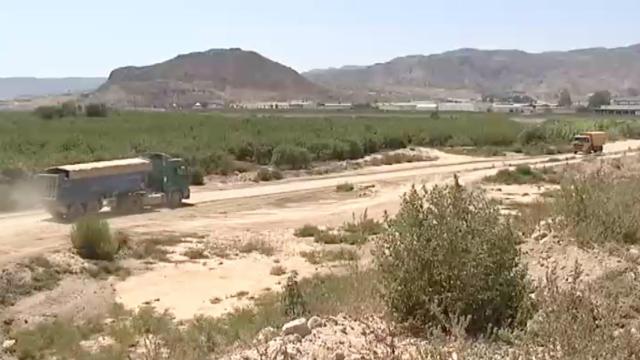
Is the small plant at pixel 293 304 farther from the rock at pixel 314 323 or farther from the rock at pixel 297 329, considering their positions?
the rock at pixel 297 329

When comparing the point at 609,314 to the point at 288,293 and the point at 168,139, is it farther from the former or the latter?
the point at 168,139

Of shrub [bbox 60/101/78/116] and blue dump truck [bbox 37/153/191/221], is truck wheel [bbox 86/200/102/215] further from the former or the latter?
shrub [bbox 60/101/78/116]

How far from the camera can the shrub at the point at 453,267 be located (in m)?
8.88

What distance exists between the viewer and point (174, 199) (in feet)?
108

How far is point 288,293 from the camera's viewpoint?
12391mm

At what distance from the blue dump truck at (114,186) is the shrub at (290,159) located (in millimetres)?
16906

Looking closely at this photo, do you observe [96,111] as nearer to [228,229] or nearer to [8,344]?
[228,229]

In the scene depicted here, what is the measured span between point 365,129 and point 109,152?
30.5 metres

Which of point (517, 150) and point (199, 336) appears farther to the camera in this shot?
point (517, 150)

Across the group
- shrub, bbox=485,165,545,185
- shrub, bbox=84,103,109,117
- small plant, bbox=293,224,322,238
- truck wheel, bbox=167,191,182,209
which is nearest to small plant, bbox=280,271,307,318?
small plant, bbox=293,224,322,238

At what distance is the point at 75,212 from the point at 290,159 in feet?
76.9

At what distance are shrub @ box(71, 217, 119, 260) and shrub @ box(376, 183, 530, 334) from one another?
14097mm

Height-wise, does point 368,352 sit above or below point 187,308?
above

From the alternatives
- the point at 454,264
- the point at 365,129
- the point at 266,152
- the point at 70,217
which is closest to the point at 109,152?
the point at 266,152
